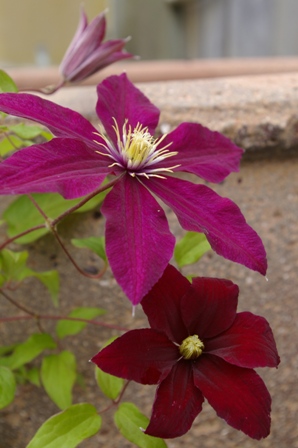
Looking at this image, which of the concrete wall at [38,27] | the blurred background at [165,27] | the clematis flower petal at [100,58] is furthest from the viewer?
the concrete wall at [38,27]

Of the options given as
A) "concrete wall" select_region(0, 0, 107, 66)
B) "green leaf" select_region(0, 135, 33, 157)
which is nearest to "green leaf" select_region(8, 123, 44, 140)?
"green leaf" select_region(0, 135, 33, 157)

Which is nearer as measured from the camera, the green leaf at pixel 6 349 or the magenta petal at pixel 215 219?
the magenta petal at pixel 215 219

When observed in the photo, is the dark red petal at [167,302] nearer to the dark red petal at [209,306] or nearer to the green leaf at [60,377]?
the dark red petal at [209,306]

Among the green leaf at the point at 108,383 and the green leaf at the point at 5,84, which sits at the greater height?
the green leaf at the point at 5,84

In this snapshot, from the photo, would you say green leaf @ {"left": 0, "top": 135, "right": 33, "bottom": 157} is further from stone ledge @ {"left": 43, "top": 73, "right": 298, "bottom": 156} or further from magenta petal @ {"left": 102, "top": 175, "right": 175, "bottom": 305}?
magenta petal @ {"left": 102, "top": 175, "right": 175, "bottom": 305}

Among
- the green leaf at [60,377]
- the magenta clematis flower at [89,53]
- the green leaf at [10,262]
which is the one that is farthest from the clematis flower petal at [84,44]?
the green leaf at [60,377]

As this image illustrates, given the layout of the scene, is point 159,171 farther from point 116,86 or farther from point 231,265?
point 231,265

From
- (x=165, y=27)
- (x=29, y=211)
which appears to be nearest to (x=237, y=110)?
(x=29, y=211)
